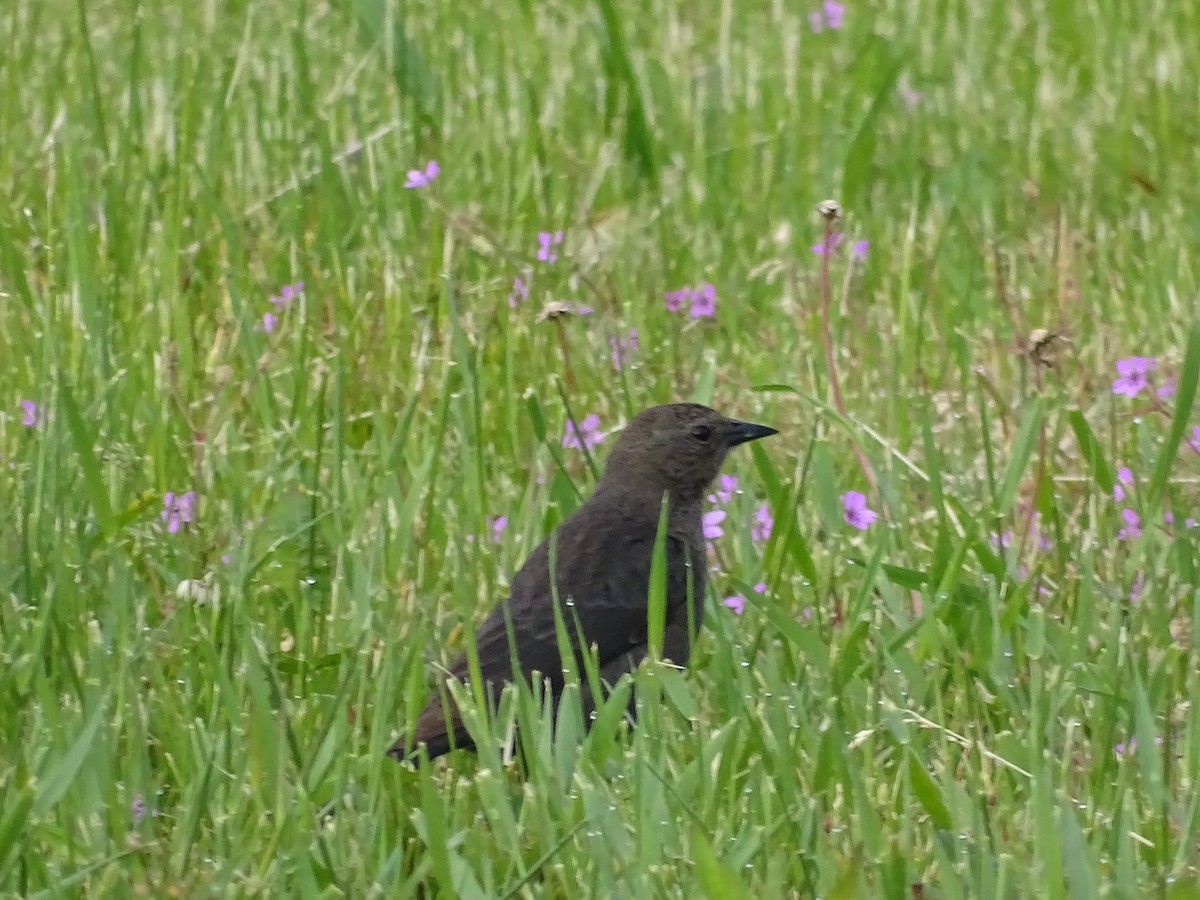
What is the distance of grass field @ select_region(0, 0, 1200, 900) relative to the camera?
3.42 metres

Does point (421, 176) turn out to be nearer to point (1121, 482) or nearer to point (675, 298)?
point (675, 298)

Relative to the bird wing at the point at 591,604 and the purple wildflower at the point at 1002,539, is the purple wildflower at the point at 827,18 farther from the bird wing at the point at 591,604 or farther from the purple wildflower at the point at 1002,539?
the bird wing at the point at 591,604

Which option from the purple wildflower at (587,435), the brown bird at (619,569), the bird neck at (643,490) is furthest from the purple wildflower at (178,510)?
the purple wildflower at (587,435)

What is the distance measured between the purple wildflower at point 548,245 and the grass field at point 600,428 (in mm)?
99

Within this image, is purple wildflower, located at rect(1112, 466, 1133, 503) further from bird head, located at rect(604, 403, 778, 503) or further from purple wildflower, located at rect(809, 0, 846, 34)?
purple wildflower, located at rect(809, 0, 846, 34)

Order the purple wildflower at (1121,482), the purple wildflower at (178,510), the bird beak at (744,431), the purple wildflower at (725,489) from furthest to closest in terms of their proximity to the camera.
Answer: the purple wildflower at (725,489)
the bird beak at (744,431)
the purple wildflower at (1121,482)
the purple wildflower at (178,510)

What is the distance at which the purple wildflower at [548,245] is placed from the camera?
21.3 feet

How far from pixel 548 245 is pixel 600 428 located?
3.08 ft

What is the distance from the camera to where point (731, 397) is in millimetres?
5988

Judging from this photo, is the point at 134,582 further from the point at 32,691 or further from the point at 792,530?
the point at 792,530

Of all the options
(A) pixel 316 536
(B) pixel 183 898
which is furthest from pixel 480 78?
(B) pixel 183 898

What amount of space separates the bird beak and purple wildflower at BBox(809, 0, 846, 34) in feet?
13.9

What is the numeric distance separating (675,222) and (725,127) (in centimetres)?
92

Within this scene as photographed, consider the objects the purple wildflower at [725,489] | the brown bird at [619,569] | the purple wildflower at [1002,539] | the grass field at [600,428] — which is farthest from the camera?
the purple wildflower at [725,489]
